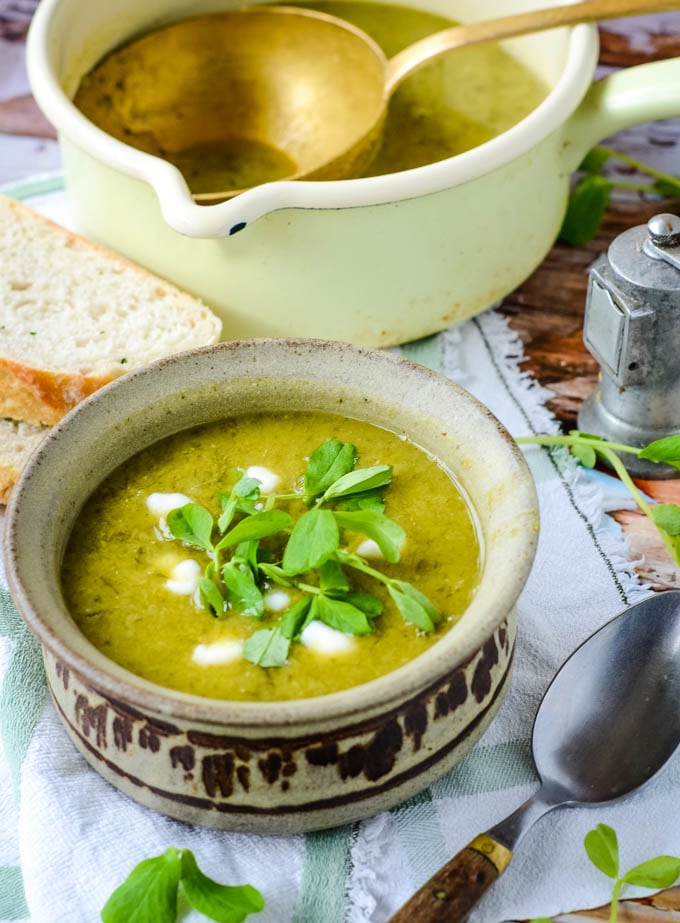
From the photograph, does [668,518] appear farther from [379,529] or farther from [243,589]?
[243,589]

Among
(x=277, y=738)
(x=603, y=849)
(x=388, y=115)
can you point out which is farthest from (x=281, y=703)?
(x=388, y=115)

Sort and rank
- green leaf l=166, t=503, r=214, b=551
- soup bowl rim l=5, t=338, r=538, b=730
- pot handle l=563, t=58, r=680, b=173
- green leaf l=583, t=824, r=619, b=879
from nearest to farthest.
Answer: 1. soup bowl rim l=5, t=338, r=538, b=730
2. green leaf l=583, t=824, r=619, b=879
3. green leaf l=166, t=503, r=214, b=551
4. pot handle l=563, t=58, r=680, b=173

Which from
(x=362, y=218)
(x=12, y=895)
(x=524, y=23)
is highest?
(x=524, y=23)

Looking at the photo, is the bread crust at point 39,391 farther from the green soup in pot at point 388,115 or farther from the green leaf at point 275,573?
the green leaf at point 275,573

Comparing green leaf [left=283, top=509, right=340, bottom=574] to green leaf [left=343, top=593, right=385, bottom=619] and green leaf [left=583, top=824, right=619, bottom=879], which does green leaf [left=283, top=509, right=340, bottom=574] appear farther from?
green leaf [left=583, top=824, right=619, bottom=879]

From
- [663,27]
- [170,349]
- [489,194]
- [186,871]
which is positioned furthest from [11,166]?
[186,871]

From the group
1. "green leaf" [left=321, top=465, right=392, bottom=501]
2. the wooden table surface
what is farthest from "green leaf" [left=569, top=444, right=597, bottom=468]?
"green leaf" [left=321, top=465, right=392, bottom=501]

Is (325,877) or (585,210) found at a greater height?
(585,210)
